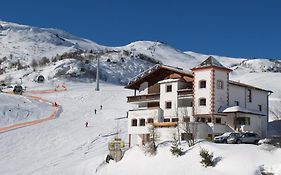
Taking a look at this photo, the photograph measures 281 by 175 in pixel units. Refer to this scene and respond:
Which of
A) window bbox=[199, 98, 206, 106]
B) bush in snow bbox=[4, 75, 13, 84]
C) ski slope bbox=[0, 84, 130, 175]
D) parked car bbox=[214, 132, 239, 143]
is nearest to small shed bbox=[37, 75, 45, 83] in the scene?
bush in snow bbox=[4, 75, 13, 84]

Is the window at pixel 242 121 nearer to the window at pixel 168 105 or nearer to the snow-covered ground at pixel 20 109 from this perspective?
the window at pixel 168 105

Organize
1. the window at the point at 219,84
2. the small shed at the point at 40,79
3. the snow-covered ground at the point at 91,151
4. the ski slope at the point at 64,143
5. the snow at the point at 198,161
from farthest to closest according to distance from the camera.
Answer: the small shed at the point at 40,79, the ski slope at the point at 64,143, the window at the point at 219,84, the snow-covered ground at the point at 91,151, the snow at the point at 198,161

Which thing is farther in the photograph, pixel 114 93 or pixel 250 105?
pixel 114 93

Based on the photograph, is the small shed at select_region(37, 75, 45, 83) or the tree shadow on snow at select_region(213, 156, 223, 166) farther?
the small shed at select_region(37, 75, 45, 83)

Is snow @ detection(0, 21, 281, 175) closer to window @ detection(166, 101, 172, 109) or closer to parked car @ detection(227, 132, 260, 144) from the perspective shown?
parked car @ detection(227, 132, 260, 144)

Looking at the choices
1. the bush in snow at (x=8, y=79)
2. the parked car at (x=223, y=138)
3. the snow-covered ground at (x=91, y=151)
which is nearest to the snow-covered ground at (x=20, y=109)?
the snow-covered ground at (x=91, y=151)

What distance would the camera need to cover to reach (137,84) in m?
58.2

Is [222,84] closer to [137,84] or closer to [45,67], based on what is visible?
[137,84]

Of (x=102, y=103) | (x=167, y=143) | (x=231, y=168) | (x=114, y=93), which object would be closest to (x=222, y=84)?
(x=167, y=143)

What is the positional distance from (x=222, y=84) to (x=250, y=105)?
654 centimetres

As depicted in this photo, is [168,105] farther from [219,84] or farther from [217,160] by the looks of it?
[217,160]

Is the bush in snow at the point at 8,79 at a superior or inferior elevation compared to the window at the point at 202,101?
superior

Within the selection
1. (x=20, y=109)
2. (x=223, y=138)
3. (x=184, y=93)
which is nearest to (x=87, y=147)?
(x=184, y=93)

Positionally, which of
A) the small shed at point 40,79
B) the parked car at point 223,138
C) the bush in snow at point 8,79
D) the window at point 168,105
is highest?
the bush in snow at point 8,79
